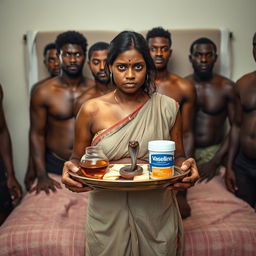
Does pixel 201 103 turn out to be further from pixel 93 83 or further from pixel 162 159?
pixel 162 159

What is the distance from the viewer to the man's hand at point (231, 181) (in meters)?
2.35

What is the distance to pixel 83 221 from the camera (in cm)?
196

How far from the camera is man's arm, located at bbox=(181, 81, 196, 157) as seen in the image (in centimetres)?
240

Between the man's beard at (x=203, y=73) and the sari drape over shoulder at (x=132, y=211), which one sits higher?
the man's beard at (x=203, y=73)

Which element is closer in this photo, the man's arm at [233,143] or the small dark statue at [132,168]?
the small dark statue at [132,168]

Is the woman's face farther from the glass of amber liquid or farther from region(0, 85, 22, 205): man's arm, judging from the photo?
region(0, 85, 22, 205): man's arm

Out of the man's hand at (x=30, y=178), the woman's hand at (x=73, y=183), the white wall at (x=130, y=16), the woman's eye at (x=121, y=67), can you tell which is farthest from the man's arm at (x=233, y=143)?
the man's hand at (x=30, y=178)

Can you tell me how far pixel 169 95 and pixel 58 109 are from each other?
2.95 ft

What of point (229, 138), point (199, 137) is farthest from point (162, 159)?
point (199, 137)

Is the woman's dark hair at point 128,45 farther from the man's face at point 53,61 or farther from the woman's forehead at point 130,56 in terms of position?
the man's face at point 53,61

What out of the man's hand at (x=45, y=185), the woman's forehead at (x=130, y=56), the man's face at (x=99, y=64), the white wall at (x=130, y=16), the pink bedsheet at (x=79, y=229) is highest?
the white wall at (x=130, y=16)

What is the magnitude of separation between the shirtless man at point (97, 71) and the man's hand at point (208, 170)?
0.99 m

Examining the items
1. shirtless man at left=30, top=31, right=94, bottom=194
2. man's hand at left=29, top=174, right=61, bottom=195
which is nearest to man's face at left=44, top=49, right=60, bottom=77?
shirtless man at left=30, top=31, right=94, bottom=194

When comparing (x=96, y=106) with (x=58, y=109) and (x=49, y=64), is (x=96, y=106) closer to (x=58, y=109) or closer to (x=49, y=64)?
(x=58, y=109)
